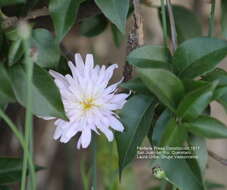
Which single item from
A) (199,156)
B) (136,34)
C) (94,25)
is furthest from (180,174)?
(94,25)

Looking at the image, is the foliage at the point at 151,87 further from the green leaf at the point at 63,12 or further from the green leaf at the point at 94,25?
the green leaf at the point at 94,25

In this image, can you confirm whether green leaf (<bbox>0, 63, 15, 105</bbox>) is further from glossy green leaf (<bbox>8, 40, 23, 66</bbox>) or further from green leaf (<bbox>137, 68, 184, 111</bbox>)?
green leaf (<bbox>137, 68, 184, 111</bbox>)

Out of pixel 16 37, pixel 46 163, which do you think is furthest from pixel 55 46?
pixel 46 163

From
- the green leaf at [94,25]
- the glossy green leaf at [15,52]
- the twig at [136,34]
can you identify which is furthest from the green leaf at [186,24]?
the glossy green leaf at [15,52]

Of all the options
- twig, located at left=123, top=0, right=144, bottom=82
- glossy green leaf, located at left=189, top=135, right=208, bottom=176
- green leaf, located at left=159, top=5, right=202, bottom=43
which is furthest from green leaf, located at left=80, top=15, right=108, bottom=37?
glossy green leaf, located at left=189, top=135, right=208, bottom=176

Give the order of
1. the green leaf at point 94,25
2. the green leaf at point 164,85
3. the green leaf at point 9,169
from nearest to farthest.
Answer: the green leaf at point 164,85 → the green leaf at point 9,169 → the green leaf at point 94,25

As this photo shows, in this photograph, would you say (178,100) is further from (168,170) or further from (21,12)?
(21,12)

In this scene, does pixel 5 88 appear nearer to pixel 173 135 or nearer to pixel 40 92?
pixel 40 92
